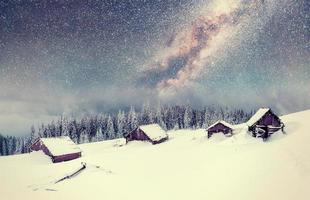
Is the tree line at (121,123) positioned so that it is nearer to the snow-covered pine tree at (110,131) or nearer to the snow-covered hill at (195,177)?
the snow-covered pine tree at (110,131)

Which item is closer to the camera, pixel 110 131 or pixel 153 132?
pixel 153 132

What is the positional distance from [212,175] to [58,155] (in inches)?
1273

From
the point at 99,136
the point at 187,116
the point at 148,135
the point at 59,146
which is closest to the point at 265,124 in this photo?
the point at 148,135

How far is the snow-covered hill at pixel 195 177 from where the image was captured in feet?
83.4

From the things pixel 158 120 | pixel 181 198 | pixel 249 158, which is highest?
pixel 158 120

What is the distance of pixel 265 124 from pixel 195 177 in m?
21.0

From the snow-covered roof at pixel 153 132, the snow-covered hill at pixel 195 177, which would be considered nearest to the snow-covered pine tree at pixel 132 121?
the snow-covered roof at pixel 153 132

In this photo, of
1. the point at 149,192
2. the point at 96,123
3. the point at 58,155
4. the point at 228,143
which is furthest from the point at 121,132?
the point at 149,192

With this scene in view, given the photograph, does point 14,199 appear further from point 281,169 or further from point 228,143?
point 228,143

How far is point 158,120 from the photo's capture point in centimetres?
13600

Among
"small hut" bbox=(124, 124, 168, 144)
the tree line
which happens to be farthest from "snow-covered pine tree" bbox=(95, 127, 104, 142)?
"small hut" bbox=(124, 124, 168, 144)

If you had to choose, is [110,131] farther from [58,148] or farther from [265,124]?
[265,124]

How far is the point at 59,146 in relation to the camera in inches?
2295

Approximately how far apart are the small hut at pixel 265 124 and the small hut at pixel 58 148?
3194 centimetres
